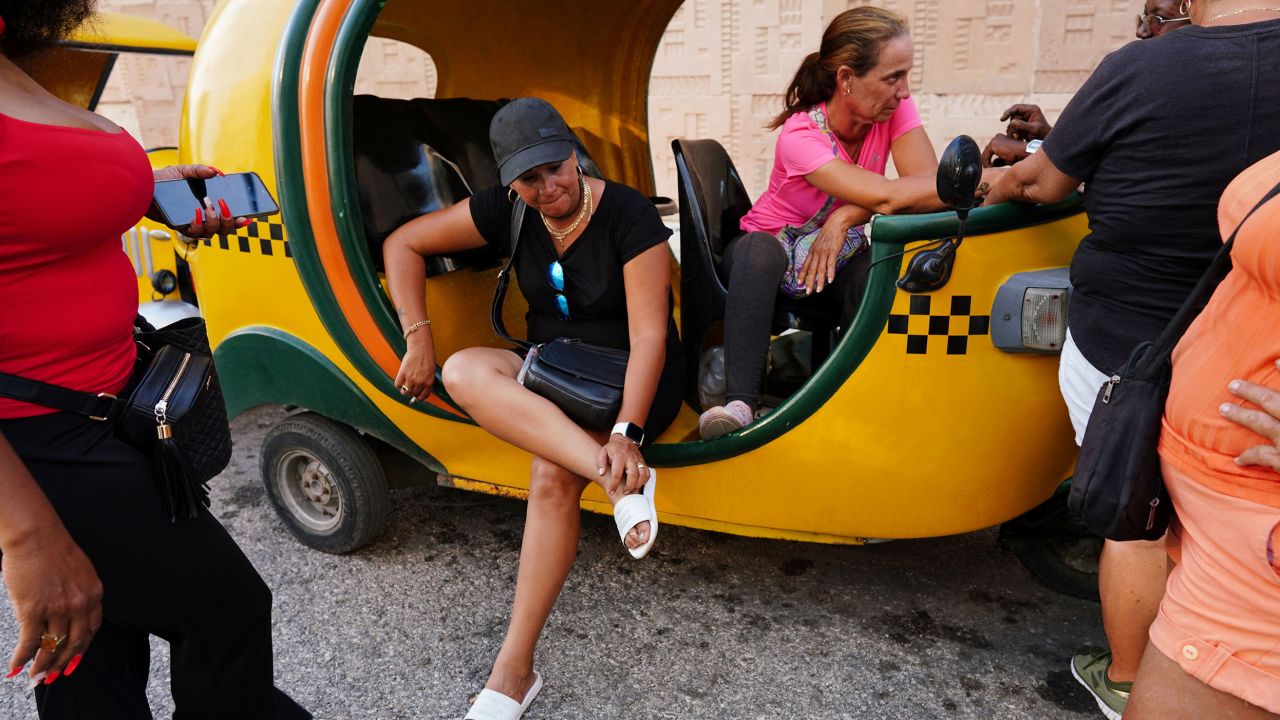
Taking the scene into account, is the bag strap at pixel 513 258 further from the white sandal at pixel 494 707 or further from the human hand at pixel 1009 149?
the human hand at pixel 1009 149

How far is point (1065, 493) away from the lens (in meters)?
2.39

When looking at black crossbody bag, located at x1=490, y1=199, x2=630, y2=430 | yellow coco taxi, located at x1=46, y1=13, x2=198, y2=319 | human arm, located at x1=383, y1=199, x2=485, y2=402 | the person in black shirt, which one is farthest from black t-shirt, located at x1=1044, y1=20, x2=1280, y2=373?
yellow coco taxi, located at x1=46, y1=13, x2=198, y2=319

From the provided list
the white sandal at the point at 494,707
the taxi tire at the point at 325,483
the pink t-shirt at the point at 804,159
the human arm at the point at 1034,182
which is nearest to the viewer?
the human arm at the point at 1034,182

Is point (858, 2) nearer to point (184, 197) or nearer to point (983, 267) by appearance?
point (983, 267)

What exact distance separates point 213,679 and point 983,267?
5.66 ft

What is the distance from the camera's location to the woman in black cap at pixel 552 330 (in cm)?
219

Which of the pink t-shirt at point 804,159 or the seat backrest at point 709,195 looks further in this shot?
the seat backrest at point 709,195

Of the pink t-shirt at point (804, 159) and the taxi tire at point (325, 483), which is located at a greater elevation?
the pink t-shirt at point (804, 159)

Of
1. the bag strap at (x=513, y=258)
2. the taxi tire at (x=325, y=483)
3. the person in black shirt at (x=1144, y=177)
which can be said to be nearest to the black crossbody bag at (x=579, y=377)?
the bag strap at (x=513, y=258)

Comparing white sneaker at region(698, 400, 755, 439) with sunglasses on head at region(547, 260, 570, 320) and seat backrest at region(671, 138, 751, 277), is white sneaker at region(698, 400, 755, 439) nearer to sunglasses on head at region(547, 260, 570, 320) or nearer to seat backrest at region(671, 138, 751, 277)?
sunglasses on head at region(547, 260, 570, 320)

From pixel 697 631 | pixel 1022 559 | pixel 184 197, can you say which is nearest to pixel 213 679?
pixel 184 197

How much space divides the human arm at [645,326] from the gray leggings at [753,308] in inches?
9.1

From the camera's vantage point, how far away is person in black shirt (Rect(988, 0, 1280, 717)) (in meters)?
1.61

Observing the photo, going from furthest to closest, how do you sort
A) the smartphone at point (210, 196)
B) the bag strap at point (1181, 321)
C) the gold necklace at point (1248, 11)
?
the smartphone at point (210, 196)
the gold necklace at point (1248, 11)
the bag strap at point (1181, 321)
